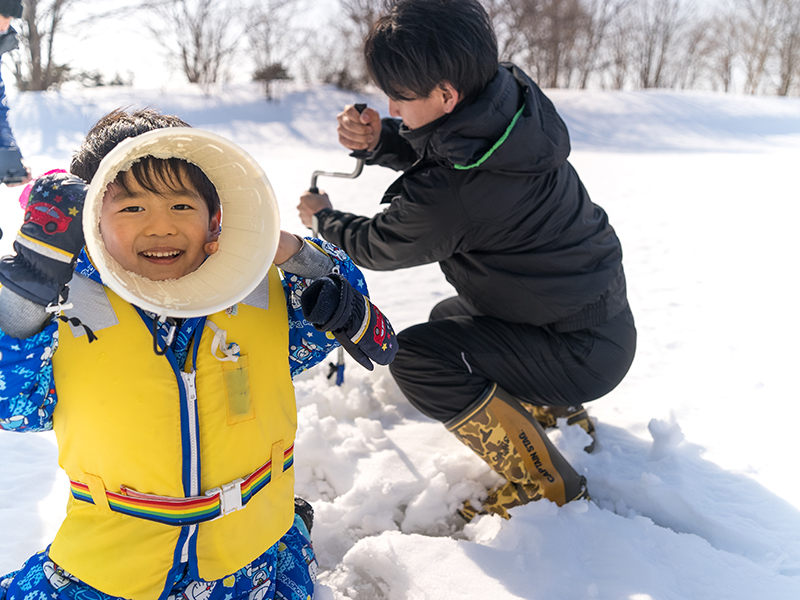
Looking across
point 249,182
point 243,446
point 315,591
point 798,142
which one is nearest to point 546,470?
point 315,591

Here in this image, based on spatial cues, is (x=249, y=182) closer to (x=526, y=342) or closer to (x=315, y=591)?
(x=315, y=591)

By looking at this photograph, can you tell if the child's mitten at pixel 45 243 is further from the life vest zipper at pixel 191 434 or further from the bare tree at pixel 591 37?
the bare tree at pixel 591 37

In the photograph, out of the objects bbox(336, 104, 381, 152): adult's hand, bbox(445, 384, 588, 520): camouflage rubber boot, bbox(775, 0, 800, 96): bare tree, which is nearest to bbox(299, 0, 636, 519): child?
bbox(445, 384, 588, 520): camouflage rubber boot

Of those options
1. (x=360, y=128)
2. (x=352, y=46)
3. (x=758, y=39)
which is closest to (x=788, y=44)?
(x=758, y=39)

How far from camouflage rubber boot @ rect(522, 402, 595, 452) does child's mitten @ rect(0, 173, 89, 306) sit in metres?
1.74

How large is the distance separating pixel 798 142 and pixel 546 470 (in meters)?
12.3

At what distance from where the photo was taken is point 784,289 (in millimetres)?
3412

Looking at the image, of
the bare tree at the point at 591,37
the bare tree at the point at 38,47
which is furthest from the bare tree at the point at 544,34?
the bare tree at the point at 38,47

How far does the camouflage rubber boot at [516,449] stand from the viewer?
187cm

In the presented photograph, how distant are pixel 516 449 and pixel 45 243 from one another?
1424 mm

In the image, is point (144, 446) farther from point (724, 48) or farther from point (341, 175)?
point (724, 48)

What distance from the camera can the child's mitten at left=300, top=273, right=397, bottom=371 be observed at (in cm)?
126

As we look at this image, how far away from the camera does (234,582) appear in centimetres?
129

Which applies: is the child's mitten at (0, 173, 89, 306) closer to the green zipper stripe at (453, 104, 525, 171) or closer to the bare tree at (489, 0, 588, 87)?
the green zipper stripe at (453, 104, 525, 171)
